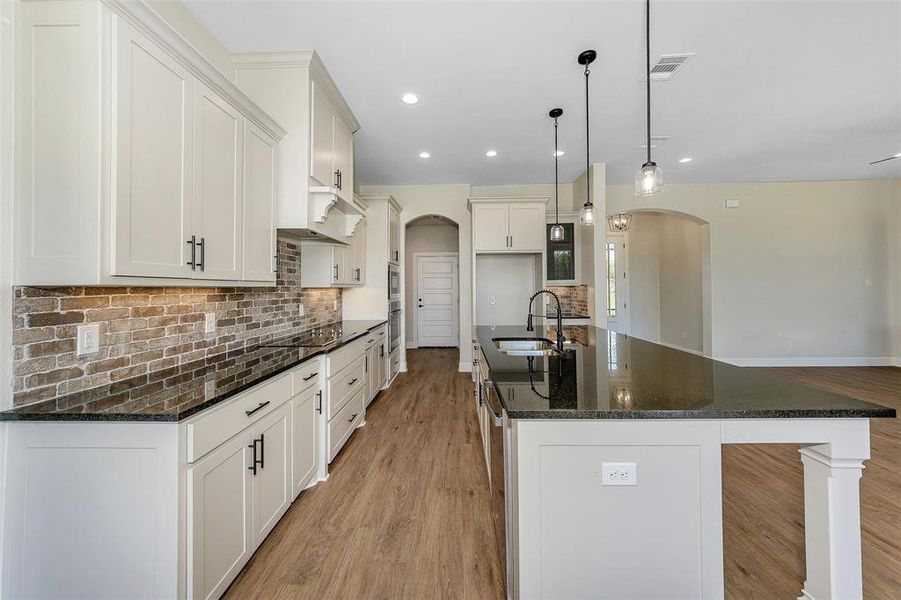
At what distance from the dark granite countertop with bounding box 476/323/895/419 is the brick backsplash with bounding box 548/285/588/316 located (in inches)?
124

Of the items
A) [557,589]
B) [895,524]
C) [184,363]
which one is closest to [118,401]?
[184,363]

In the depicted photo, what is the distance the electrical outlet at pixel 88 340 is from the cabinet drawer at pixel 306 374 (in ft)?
2.56

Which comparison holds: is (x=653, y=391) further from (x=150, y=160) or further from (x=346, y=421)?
(x=346, y=421)

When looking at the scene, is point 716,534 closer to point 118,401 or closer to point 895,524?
point 895,524

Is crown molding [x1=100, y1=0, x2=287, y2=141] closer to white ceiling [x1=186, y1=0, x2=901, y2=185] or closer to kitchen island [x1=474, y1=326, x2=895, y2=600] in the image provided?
white ceiling [x1=186, y1=0, x2=901, y2=185]

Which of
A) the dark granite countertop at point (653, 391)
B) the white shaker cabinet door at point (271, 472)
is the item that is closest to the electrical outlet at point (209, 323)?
the white shaker cabinet door at point (271, 472)

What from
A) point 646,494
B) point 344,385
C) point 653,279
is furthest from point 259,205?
point 653,279

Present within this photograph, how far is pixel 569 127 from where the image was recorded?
347 cm

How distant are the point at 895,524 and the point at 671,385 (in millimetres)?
1802

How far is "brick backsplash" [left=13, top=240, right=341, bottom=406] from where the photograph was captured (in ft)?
3.91

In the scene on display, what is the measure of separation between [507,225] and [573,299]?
1.49 metres

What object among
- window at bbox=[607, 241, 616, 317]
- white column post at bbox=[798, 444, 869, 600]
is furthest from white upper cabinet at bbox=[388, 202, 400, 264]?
window at bbox=[607, 241, 616, 317]

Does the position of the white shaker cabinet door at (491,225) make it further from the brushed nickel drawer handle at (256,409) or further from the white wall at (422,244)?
the brushed nickel drawer handle at (256,409)

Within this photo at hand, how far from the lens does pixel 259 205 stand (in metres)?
2.08
